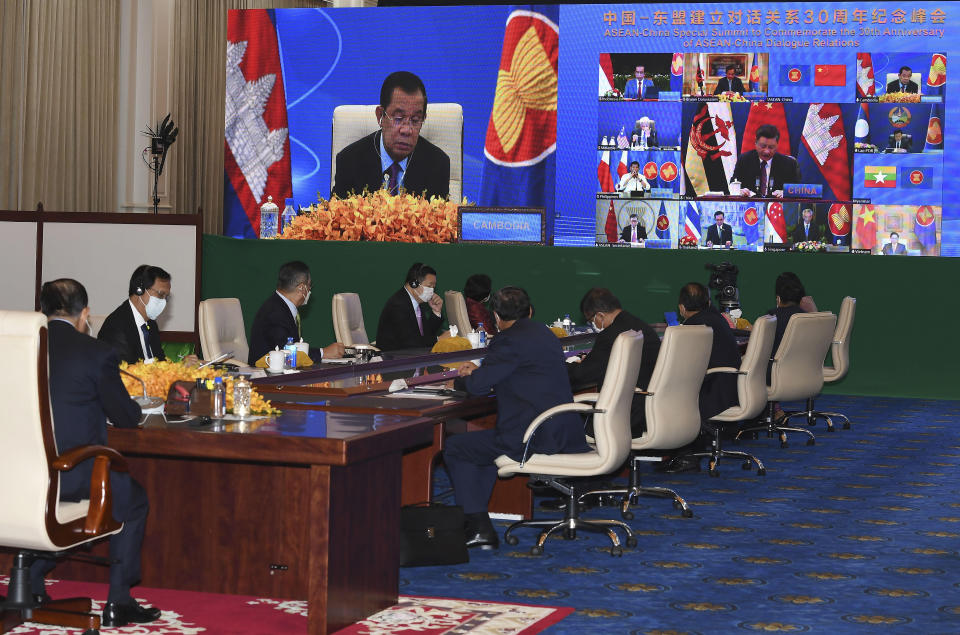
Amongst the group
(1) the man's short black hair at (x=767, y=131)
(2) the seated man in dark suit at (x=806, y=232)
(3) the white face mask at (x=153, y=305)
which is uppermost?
(1) the man's short black hair at (x=767, y=131)

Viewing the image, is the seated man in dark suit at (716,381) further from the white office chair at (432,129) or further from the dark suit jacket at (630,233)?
the white office chair at (432,129)

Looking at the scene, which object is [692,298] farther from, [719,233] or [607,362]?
[719,233]

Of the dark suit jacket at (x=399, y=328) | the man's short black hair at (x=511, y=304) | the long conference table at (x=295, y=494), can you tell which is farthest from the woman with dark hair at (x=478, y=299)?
the long conference table at (x=295, y=494)

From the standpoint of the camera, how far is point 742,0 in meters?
15.5

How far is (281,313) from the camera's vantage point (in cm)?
754

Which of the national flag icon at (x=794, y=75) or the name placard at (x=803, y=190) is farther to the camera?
the national flag icon at (x=794, y=75)

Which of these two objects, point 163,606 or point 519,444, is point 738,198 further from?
point 163,606

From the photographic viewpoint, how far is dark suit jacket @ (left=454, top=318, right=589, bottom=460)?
Result: 18.5 feet

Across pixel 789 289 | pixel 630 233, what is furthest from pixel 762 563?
pixel 630 233

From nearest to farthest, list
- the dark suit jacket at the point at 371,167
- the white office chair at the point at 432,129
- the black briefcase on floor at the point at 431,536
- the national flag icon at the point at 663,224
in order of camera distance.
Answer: the black briefcase on floor at the point at 431,536 < the national flag icon at the point at 663,224 < the white office chair at the point at 432,129 < the dark suit jacket at the point at 371,167

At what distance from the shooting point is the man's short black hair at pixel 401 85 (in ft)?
54.1

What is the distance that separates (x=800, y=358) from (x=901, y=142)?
7.34m

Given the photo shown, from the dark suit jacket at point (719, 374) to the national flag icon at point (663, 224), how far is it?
305 inches

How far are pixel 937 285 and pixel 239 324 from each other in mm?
6932
